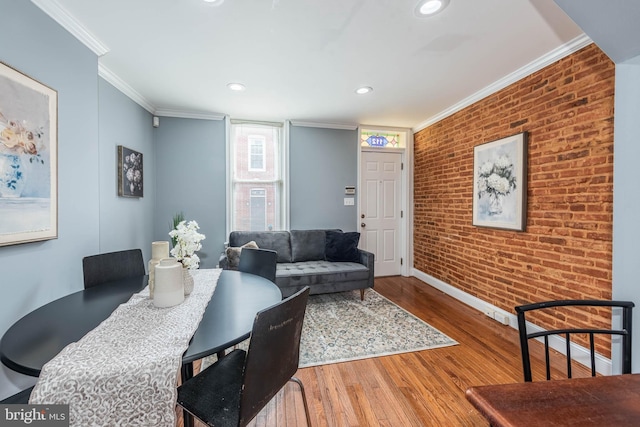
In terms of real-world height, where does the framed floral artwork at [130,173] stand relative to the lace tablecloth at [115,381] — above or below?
above

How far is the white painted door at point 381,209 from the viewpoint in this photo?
446 cm

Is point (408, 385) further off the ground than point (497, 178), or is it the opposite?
point (497, 178)

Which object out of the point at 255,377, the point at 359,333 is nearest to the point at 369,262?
the point at 359,333

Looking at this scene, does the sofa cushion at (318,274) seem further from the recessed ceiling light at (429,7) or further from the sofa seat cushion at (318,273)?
the recessed ceiling light at (429,7)

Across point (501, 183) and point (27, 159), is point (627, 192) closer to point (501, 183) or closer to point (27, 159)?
point (501, 183)

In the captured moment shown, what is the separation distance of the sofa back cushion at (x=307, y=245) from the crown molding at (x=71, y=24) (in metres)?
2.73

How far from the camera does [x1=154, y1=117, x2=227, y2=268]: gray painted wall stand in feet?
12.1

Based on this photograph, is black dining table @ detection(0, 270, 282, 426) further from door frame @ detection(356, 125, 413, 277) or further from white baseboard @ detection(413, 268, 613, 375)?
door frame @ detection(356, 125, 413, 277)

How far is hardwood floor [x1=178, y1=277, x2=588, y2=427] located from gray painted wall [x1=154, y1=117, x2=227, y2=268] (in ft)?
8.16

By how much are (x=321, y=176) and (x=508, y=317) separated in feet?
9.49

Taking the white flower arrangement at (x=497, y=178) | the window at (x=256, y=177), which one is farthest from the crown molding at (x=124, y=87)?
the white flower arrangement at (x=497, y=178)

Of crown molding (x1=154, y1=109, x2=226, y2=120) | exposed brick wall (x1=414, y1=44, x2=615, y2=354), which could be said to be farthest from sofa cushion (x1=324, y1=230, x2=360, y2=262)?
crown molding (x1=154, y1=109, x2=226, y2=120)

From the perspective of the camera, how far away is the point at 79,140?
6.57 ft

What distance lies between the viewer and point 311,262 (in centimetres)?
374
